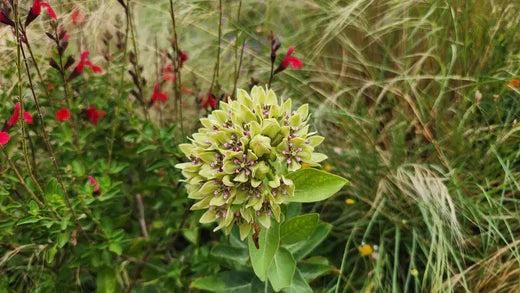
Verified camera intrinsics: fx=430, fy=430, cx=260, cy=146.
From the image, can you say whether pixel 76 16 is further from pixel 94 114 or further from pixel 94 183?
pixel 94 183

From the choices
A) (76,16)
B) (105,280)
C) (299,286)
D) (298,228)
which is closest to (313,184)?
(298,228)

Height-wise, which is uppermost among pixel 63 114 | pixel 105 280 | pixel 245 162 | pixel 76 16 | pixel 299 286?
pixel 76 16

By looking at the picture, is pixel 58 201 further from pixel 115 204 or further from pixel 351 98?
pixel 351 98

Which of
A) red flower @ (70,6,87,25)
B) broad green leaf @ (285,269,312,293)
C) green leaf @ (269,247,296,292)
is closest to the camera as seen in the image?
green leaf @ (269,247,296,292)

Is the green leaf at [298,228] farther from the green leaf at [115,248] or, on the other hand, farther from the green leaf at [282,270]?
the green leaf at [115,248]

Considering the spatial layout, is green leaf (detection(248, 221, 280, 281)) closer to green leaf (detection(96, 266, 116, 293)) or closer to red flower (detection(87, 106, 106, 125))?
green leaf (detection(96, 266, 116, 293))

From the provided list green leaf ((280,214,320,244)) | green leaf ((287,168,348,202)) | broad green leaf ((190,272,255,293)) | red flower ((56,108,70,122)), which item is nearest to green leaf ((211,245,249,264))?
broad green leaf ((190,272,255,293))
